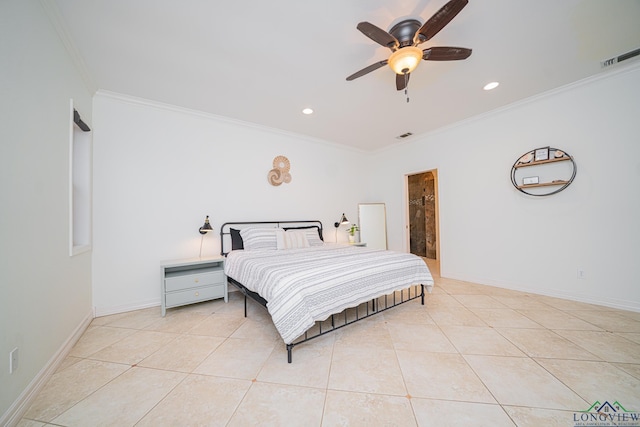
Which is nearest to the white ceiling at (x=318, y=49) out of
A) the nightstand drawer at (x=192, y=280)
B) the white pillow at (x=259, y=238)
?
the white pillow at (x=259, y=238)

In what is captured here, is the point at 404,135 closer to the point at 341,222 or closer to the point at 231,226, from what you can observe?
the point at 341,222

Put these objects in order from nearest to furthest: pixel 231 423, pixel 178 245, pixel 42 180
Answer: pixel 231 423 < pixel 42 180 < pixel 178 245

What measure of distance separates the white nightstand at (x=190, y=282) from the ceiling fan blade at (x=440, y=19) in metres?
3.45

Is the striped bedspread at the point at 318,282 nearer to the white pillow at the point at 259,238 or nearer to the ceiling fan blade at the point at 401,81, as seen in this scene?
the white pillow at the point at 259,238

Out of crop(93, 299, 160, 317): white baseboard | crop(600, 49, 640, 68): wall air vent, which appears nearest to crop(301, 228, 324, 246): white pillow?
crop(93, 299, 160, 317): white baseboard

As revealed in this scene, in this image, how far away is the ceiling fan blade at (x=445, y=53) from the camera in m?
1.87

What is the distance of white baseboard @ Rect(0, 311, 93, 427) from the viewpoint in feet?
4.19

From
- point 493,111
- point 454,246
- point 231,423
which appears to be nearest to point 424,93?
point 493,111

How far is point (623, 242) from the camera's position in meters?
2.72

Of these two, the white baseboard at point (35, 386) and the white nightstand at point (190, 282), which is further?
the white nightstand at point (190, 282)

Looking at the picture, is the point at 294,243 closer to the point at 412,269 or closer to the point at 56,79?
the point at 412,269

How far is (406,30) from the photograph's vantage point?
185 centimetres

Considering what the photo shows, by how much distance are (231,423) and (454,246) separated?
14.5 feet

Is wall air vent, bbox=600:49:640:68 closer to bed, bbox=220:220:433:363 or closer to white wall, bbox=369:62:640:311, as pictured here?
white wall, bbox=369:62:640:311
